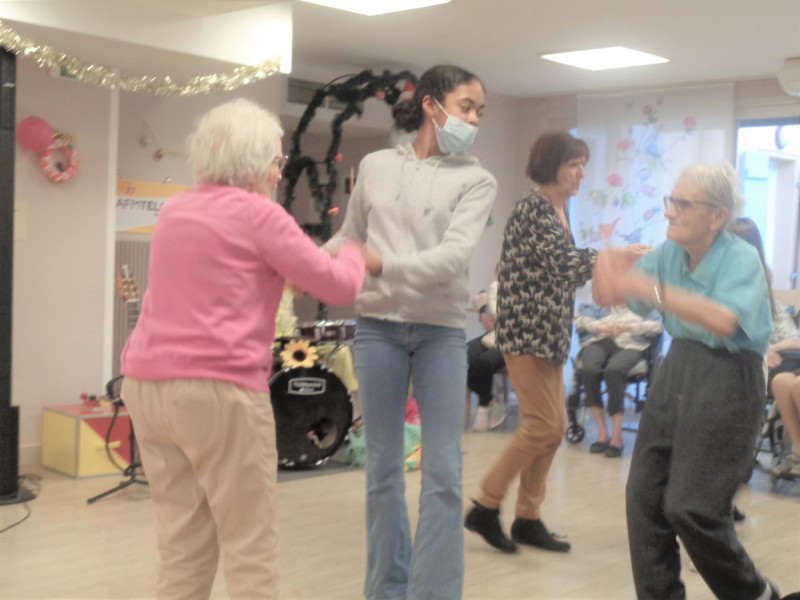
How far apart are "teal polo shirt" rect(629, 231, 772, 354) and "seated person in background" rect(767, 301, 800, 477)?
7.74 feet

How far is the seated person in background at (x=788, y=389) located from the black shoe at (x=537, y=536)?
1711 mm

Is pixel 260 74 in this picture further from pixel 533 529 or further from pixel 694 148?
pixel 694 148

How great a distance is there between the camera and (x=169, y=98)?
5562 mm

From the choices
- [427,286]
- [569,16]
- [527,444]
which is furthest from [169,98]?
[427,286]

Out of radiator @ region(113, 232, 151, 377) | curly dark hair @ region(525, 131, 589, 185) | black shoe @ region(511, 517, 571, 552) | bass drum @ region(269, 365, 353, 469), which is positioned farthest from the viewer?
radiator @ region(113, 232, 151, 377)

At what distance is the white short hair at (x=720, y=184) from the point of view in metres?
2.36

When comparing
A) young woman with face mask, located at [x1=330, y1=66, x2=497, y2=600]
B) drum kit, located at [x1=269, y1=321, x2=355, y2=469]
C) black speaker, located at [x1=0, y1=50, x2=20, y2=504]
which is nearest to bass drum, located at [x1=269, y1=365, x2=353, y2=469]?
drum kit, located at [x1=269, y1=321, x2=355, y2=469]

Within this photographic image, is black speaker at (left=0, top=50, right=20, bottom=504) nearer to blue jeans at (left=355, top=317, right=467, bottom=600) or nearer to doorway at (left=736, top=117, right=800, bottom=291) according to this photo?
blue jeans at (left=355, top=317, right=467, bottom=600)

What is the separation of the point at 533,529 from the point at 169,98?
3.44 m

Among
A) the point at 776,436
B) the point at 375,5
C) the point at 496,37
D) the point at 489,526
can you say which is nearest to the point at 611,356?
the point at 776,436

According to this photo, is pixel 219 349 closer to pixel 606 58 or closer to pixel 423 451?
pixel 423 451

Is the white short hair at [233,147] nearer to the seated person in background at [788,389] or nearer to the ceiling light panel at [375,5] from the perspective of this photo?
the ceiling light panel at [375,5]

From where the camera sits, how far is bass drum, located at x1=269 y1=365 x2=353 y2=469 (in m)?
4.73

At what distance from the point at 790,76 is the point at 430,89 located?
13.9 ft
